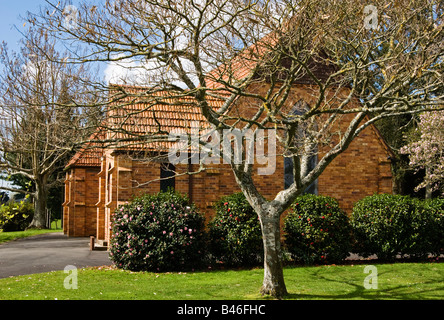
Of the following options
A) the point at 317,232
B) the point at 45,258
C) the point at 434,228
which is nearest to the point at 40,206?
the point at 45,258

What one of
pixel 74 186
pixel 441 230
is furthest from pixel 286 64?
pixel 74 186

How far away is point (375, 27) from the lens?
9.74 m

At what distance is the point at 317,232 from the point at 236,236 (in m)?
2.77

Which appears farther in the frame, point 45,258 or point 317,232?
point 45,258

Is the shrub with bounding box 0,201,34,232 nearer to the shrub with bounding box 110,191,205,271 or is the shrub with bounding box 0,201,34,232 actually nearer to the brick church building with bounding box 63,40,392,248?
the brick church building with bounding box 63,40,392,248

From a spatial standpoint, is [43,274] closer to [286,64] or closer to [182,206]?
[182,206]

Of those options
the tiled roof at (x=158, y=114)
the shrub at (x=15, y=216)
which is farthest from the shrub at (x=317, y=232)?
the shrub at (x=15, y=216)

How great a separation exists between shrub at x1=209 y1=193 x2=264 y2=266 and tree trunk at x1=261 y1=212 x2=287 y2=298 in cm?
437

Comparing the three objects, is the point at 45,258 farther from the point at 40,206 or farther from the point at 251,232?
the point at 40,206

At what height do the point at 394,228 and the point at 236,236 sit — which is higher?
the point at 394,228

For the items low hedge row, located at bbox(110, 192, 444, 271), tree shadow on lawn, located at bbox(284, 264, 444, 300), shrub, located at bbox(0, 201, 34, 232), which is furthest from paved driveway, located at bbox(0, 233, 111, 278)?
shrub, located at bbox(0, 201, 34, 232)

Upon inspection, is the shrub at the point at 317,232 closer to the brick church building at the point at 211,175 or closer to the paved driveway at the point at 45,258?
the brick church building at the point at 211,175

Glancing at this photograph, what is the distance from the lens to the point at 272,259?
33.9 feet

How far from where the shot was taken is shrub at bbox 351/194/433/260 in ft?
52.4
